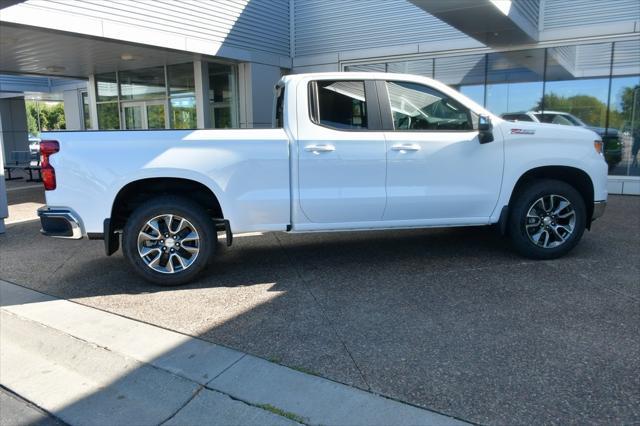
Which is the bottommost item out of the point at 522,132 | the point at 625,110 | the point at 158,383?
the point at 158,383

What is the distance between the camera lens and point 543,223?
18.5 feet

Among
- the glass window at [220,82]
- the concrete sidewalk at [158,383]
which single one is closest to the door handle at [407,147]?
the concrete sidewalk at [158,383]

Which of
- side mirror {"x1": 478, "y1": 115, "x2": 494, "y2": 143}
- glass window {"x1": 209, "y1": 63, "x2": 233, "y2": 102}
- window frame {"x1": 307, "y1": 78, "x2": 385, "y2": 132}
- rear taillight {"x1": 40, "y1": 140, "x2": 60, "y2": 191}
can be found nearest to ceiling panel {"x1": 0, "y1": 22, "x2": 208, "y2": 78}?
glass window {"x1": 209, "y1": 63, "x2": 233, "y2": 102}

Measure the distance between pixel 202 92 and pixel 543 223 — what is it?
397 inches

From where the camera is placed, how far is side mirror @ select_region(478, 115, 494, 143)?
205 inches

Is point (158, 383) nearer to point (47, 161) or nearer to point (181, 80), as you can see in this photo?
point (47, 161)

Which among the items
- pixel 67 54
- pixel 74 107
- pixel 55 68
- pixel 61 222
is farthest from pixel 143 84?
pixel 61 222

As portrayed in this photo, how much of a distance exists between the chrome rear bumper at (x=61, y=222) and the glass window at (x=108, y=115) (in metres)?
12.1

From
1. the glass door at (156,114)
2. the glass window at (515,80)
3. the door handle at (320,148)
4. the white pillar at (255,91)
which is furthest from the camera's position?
the glass door at (156,114)

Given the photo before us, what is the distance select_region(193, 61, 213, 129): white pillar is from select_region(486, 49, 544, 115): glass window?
7.12 m

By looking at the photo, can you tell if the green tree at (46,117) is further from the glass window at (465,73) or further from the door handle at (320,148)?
the door handle at (320,148)

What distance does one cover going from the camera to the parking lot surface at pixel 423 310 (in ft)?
10.2

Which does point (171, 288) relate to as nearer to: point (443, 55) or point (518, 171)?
point (518, 171)

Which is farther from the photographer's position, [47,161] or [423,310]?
[47,161]
